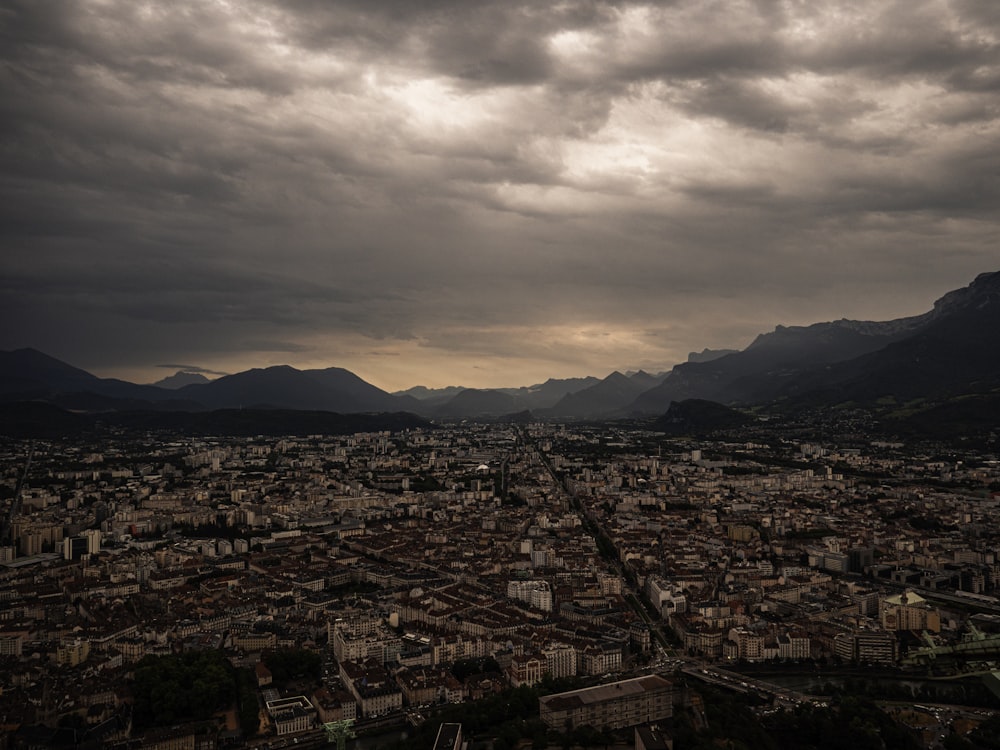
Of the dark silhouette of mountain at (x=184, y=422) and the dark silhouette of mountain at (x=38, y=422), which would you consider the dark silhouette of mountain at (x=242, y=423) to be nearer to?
the dark silhouette of mountain at (x=184, y=422)

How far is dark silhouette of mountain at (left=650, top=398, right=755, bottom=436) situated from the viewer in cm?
9406

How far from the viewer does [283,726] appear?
16.6 metres

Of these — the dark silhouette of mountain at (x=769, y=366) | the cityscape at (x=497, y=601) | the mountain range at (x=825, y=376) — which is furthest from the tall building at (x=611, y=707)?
the dark silhouette of mountain at (x=769, y=366)

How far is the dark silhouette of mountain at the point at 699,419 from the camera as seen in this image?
94062 millimetres

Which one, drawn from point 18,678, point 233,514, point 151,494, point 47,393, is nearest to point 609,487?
point 233,514

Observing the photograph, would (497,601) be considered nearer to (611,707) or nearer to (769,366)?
(611,707)

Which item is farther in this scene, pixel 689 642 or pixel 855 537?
pixel 855 537

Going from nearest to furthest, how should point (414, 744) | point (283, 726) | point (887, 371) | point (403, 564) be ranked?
point (414, 744) → point (283, 726) → point (403, 564) → point (887, 371)

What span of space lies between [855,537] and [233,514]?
29531 millimetres

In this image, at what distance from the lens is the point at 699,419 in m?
98.8

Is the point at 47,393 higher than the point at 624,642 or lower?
higher

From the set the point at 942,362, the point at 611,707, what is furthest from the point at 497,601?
the point at 942,362

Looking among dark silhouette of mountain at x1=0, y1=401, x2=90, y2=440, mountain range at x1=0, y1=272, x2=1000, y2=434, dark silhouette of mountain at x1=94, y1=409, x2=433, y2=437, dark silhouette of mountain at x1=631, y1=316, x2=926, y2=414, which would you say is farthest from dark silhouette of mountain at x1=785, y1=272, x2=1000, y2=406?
dark silhouette of mountain at x1=0, y1=401, x2=90, y2=440

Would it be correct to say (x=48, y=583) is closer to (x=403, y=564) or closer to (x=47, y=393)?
(x=403, y=564)
